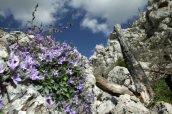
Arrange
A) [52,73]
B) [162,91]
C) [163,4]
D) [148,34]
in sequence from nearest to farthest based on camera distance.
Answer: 1. [52,73]
2. [162,91]
3. [163,4]
4. [148,34]

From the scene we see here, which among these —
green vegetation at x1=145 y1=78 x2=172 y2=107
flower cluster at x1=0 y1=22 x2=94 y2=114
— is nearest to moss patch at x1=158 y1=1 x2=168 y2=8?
green vegetation at x1=145 y1=78 x2=172 y2=107

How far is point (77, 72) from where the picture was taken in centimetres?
346

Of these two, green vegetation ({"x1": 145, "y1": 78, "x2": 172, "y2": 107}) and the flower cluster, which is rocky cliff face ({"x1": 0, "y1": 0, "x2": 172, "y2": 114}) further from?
green vegetation ({"x1": 145, "y1": 78, "x2": 172, "y2": 107})

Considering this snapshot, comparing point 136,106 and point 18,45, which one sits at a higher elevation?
point 18,45

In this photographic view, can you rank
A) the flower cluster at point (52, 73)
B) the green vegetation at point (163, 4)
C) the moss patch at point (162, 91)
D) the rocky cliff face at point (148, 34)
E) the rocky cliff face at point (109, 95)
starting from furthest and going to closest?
1. the green vegetation at point (163, 4)
2. the rocky cliff face at point (148, 34)
3. the moss patch at point (162, 91)
4. the flower cluster at point (52, 73)
5. the rocky cliff face at point (109, 95)

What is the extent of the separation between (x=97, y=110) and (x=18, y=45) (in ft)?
12.3

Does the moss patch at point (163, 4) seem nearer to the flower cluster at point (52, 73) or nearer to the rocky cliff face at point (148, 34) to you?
the rocky cliff face at point (148, 34)

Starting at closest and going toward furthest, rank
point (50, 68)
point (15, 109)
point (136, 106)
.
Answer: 1. point (15, 109)
2. point (50, 68)
3. point (136, 106)

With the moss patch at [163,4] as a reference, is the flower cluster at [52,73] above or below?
below

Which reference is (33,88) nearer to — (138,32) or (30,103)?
(30,103)

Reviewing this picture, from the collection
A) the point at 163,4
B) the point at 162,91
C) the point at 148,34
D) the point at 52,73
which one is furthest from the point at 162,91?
the point at 163,4

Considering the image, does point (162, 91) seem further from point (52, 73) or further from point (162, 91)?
point (52, 73)

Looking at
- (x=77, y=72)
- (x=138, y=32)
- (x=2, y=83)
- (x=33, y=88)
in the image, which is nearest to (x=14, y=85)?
(x=2, y=83)

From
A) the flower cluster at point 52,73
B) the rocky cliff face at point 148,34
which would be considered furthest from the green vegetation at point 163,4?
the flower cluster at point 52,73
